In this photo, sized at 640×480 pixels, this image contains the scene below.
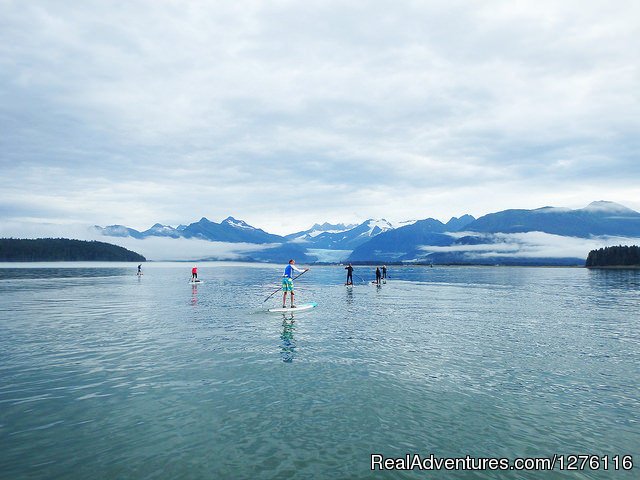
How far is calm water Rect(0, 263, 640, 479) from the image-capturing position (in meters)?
10.1

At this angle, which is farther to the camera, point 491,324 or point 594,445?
point 491,324

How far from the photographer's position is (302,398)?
14.2 m

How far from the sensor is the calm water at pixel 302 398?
10086 mm

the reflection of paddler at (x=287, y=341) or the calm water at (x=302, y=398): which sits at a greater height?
the calm water at (x=302, y=398)

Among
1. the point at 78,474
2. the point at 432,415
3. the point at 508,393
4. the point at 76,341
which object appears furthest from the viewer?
the point at 76,341

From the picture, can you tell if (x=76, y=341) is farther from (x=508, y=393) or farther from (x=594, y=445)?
(x=594, y=445)

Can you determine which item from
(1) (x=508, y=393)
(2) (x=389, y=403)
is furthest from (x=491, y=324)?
(2) (x=389, y=403)

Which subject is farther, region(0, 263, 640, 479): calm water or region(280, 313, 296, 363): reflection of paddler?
region(280, 313, 296, 363): reflection of paddler

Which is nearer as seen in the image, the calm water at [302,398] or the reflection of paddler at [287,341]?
the calm water at [302,398]

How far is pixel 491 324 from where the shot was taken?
98.8ft

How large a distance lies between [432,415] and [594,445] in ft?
14.0

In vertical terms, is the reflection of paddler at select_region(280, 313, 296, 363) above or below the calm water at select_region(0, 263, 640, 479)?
below

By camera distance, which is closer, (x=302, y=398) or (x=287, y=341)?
(x=302, y=398)

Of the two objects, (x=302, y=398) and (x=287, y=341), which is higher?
(x=302, y=398)
